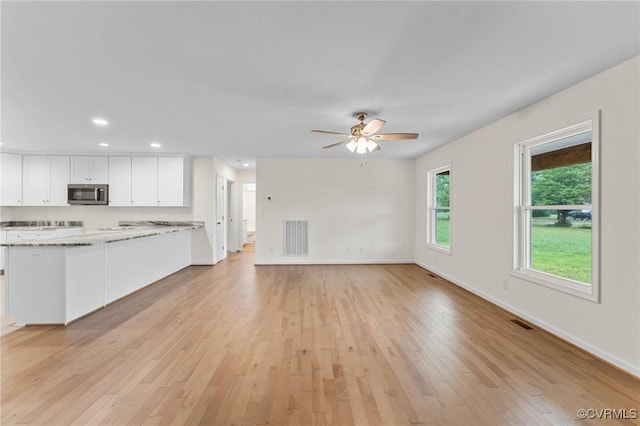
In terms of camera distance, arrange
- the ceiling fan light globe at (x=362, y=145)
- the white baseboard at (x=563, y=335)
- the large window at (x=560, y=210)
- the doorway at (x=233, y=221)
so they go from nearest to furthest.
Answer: the white baseboard at (x=563, y=335), the large window at (x=560, y=210), the ceiling fan light globe at (x=362, y=145), the doorway at (x=233, y=221)

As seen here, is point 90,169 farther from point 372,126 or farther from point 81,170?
point 372,126

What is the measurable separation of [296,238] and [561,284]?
4521mm

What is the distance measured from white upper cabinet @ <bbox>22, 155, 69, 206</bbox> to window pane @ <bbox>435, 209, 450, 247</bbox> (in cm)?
757

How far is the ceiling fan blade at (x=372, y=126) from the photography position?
8.90 feet

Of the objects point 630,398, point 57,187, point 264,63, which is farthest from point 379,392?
point 57,187

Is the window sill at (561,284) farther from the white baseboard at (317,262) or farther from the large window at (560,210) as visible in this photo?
the white baseboard at (317,262)

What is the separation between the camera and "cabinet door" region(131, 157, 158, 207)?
17.9 feet

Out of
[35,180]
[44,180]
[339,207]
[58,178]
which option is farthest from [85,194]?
[339,207]

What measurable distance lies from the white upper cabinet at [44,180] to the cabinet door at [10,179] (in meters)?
0.07

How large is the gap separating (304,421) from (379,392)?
57 cm

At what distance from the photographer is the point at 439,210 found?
5.39m

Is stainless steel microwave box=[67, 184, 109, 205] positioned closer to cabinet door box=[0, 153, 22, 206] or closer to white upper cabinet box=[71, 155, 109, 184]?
white upper cabinet box=[71, 155, 109, 184]

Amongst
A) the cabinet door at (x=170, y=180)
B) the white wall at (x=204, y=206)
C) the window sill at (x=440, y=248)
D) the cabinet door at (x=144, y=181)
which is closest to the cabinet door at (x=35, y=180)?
the cabinet door at (x=144, y=181)

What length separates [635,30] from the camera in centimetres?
171
